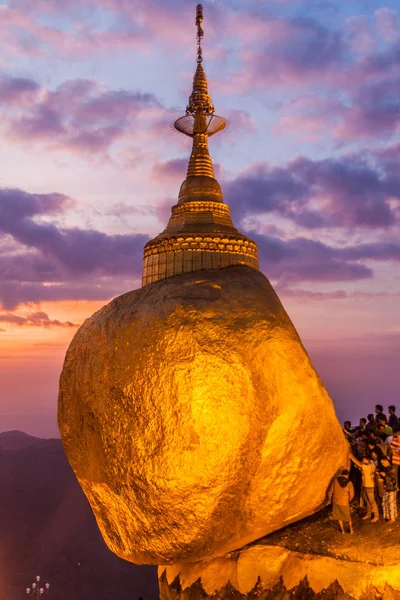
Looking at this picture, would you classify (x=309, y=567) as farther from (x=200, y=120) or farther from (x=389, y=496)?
(x=200, y=120)

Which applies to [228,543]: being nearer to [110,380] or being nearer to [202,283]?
[110,380]

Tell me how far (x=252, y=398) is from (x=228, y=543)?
2.00m

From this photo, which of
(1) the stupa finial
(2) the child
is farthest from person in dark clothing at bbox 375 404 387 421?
(1) the stupa finial

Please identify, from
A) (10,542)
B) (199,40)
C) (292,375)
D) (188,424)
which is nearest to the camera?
→ (188,424)

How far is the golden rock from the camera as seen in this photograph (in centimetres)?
718

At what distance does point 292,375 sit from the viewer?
7.63 meters

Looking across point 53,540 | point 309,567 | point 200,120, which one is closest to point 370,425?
point 309,567

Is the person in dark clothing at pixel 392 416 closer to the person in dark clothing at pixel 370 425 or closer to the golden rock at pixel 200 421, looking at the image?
the person in dark clothing at pixel 370 425

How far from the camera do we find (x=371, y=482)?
8.06m

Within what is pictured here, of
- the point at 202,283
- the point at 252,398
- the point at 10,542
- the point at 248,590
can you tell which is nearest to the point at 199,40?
the point at 202,283

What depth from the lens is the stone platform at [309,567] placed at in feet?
23.5

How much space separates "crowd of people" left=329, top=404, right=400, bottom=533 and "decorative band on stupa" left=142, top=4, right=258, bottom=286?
26.7 feet

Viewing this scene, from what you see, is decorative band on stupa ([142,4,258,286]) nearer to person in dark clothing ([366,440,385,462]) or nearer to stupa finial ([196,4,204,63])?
stupa finial ([196,4,204,63])

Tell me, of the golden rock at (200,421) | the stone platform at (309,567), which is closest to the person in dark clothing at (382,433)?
the golden rock at (200,421)
